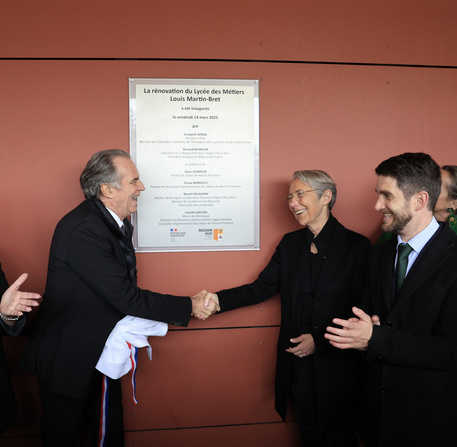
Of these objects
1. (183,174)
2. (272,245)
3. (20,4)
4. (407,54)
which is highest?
(20,4)

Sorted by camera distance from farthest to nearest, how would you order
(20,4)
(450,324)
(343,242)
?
(20,4) → (343,242) → (450,324)

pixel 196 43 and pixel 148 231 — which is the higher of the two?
pixel 196 43

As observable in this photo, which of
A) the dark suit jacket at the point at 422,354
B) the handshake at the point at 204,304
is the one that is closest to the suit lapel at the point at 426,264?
the dark suit jacket at the point at 422,354

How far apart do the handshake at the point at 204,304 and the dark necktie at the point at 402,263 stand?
1.21 metres

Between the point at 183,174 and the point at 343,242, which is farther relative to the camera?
the point at 183,174

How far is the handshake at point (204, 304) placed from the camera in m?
2.44

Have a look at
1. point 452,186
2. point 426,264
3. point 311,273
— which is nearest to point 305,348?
point 311,273

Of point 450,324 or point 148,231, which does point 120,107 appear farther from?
point 450,324

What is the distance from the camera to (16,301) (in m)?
1.78

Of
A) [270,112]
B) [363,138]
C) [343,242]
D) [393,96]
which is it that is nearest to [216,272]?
[343,242]

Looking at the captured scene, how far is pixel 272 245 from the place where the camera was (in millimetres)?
2770

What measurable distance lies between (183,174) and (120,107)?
2.08 ft

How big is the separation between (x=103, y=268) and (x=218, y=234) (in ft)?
2.97

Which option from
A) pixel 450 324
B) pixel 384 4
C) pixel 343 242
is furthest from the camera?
pixel 384 4
